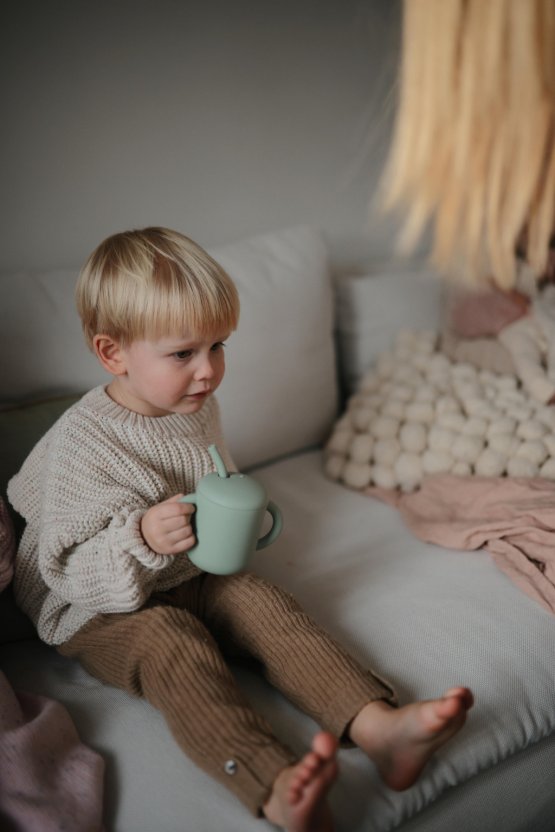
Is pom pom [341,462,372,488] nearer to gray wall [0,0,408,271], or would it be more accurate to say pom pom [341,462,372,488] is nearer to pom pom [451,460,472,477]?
pom pom [451,460,472,477]

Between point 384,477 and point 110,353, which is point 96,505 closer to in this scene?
point 110,353

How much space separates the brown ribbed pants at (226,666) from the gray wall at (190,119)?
2.56 feet

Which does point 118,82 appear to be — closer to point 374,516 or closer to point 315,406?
point 315,406

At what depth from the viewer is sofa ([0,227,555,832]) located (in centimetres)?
91

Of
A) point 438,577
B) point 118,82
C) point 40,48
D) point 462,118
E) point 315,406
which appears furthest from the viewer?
point 315,406

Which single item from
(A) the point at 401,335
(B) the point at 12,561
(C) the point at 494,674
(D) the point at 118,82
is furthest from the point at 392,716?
(D) the point at 118,82

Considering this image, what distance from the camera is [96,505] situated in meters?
1.01

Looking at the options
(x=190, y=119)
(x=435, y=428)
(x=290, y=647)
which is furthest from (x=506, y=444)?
(x=190, y=119)

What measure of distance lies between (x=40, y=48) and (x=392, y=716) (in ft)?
4.09

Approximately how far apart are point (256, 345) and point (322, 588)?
0.51 m

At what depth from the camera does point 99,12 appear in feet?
4.64

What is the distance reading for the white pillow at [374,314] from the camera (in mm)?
1756

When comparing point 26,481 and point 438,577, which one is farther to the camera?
point 438,577

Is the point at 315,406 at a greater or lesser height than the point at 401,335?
lesser
